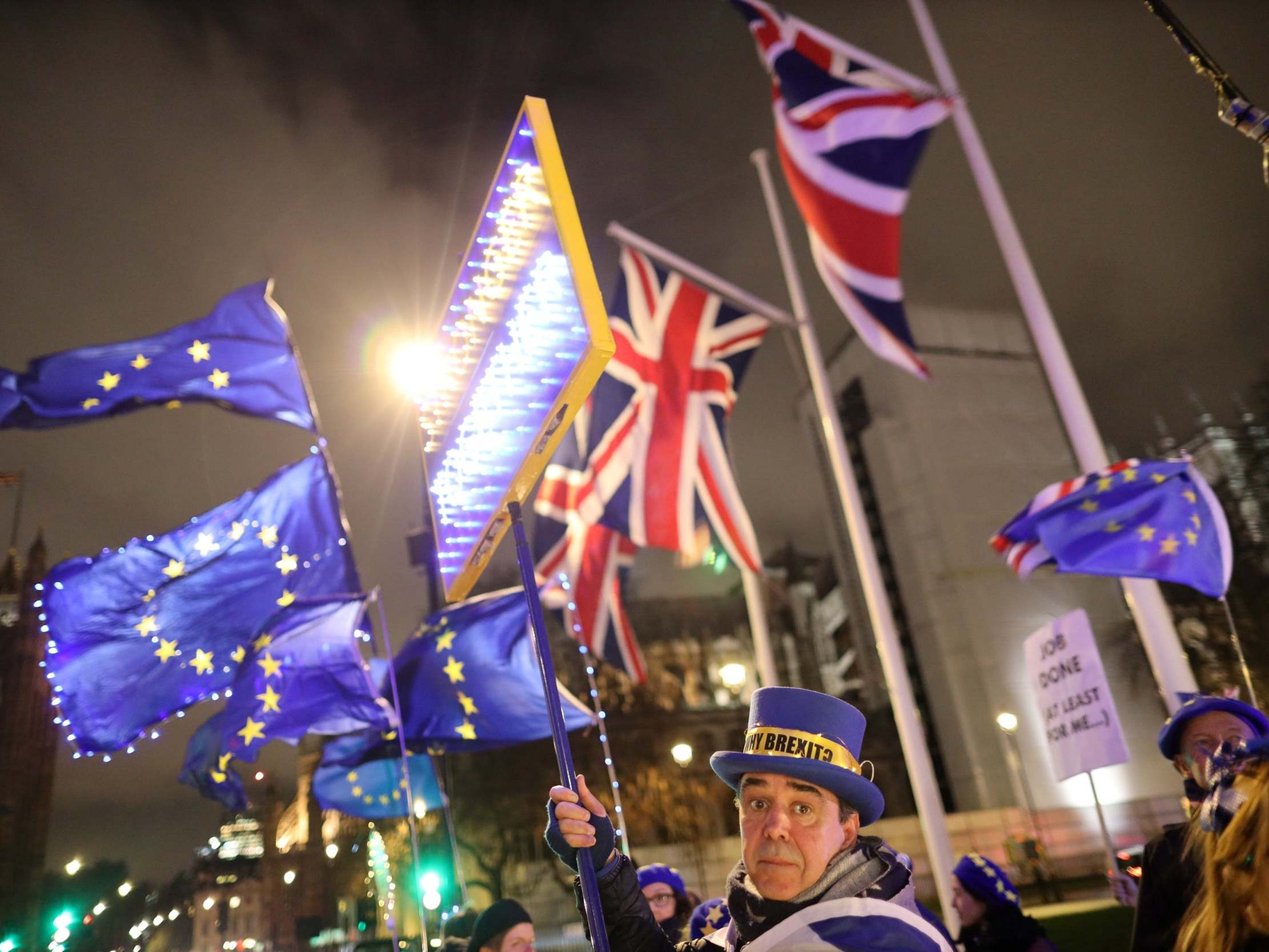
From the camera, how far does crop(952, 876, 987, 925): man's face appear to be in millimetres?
5562

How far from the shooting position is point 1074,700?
7.94 meters

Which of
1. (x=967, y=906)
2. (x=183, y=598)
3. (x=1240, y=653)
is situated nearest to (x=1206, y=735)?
(x=967, y=906)

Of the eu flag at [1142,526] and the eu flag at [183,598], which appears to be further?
the eu flag at [183,598]

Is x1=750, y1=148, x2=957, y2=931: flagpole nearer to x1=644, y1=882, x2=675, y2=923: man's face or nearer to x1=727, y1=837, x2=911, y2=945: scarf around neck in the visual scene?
x1=644, y1=882, x2=675, y2=923: man's face

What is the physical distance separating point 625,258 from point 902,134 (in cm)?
466

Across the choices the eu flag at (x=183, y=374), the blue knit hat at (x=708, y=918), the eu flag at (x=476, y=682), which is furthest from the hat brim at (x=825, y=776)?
the eu flag at (x=183, y=374)

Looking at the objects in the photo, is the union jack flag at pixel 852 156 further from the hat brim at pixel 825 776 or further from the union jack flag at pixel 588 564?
the hat brim at pixel 825 776

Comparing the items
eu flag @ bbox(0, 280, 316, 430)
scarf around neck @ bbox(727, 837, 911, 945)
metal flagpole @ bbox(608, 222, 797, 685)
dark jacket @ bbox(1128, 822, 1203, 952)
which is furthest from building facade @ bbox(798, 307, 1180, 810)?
scarf around neck @ bbox(727, 837, 911, 945)

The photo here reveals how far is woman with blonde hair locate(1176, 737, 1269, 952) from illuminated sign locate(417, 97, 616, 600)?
2.05m

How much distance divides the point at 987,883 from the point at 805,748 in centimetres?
349

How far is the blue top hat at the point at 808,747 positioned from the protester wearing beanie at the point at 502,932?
285 centimetres

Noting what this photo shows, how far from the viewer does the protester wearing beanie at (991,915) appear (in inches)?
209

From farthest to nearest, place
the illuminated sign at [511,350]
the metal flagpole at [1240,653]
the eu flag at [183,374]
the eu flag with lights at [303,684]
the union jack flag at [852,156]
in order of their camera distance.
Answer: the union jack flag at [852,156] → the eu flag at [183,374] → the eu flag with lights at [303,684] → the metal flagpole at [1240,653] → the illuminated sign at [511,350]

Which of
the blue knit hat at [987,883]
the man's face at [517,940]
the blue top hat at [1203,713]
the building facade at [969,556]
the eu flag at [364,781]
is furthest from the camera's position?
the building facade at [969,556]
